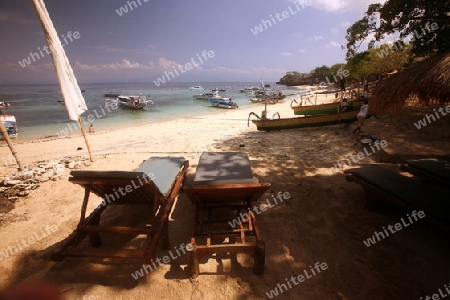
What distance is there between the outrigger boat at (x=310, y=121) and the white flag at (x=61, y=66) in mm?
7858

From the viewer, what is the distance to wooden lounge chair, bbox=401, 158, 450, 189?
158 inches

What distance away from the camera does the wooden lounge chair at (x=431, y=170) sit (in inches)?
158

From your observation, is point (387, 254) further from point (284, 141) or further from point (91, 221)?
point (284, 141)

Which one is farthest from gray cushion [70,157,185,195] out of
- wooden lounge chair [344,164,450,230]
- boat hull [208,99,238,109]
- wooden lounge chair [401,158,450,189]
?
boat hull [208,99,238,109]

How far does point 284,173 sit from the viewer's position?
5.68 metres

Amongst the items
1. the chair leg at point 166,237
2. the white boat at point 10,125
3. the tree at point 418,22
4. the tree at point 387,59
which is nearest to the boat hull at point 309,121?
the tree at point 418,22

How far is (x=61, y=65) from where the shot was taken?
574 centimetres

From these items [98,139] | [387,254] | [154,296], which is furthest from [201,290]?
[98,139]

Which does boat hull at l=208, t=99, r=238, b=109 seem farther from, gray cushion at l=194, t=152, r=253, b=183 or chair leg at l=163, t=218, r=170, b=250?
chair leg at l=163, t=218, r=170, b=250

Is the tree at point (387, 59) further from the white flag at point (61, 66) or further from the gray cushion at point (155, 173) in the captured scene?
the white flag at point (61, 66)

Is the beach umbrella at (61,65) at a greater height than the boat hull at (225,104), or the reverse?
the beach umbrella at (61,65)

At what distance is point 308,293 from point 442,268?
196cm

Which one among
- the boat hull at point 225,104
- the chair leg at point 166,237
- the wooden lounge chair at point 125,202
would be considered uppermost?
the wooden lounge chair at point 125,202

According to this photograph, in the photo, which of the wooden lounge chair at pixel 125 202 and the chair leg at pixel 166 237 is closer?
the wooden lounge chair at pixel 125 202
